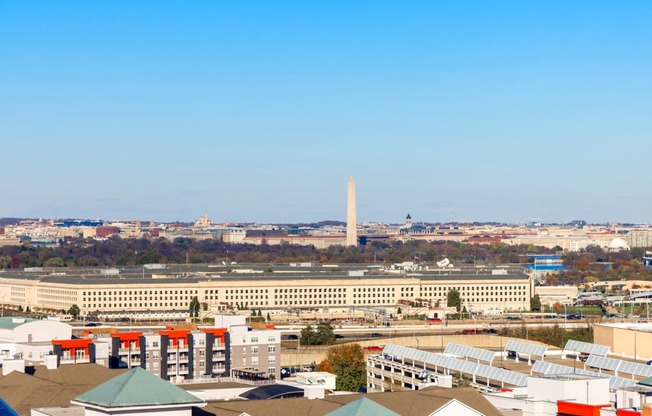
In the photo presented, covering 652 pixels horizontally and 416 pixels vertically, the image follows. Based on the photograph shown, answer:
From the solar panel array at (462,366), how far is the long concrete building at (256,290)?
40.0 m

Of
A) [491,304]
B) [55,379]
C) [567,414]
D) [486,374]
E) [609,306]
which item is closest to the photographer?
[567,414]

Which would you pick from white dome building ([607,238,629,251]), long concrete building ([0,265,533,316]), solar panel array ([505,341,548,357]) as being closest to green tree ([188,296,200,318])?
long concrete building ([0,265,533,316])

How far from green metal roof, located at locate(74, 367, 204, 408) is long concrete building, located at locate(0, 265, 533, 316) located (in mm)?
57163

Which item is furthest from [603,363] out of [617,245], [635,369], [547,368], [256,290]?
[617,245]

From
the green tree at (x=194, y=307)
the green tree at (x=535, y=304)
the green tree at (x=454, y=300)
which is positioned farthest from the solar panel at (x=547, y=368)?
the green tree at (x=535, y=304)

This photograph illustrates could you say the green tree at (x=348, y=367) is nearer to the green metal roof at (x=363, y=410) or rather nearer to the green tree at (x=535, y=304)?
the green metal roof at (x=363, y=410)

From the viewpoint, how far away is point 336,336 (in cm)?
6056

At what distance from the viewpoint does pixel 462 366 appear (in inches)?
1328

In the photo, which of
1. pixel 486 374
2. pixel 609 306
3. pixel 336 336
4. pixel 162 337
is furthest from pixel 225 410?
pixel 609 306

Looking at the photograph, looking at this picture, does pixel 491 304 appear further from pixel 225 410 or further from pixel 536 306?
pixel 225 410

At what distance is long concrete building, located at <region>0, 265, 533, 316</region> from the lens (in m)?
79.5

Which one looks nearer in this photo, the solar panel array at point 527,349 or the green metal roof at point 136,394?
the green metal roof at point 136,394

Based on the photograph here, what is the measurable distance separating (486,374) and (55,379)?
10.0m

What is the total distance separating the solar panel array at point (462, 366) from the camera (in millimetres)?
30469
